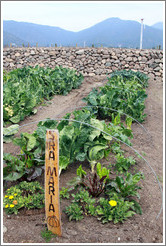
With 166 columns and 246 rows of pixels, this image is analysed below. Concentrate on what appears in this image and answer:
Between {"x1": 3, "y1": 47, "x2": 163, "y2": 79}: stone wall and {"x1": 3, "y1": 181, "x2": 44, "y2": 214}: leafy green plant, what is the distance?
10.4 metres

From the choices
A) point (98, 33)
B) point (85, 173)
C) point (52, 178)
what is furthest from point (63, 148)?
point (98, 33)

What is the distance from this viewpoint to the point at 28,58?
1354 centimetres

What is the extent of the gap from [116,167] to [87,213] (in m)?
1.03

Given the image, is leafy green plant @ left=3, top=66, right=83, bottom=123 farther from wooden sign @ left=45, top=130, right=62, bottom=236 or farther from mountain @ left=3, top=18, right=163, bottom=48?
mountain @ left=3, top=18, right=163, bottom=48

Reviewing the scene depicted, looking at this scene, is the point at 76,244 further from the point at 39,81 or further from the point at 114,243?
the point at 39,81

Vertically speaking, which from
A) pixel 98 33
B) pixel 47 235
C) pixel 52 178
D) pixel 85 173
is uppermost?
pixel 98 33

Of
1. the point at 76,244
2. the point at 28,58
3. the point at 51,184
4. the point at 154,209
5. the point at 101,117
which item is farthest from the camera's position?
the point at 28,58

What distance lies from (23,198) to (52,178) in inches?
37.3

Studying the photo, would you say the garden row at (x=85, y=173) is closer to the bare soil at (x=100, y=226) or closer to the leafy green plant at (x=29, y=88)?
the bare soil at (x=100, y=226)

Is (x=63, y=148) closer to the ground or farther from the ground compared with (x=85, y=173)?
farther from the ground

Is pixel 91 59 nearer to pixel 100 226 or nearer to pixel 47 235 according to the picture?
pixel 100 226

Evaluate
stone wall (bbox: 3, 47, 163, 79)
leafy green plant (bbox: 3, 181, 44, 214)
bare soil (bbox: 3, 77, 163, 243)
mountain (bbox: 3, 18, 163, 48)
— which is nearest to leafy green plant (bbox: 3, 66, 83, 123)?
bare soil (bbox: 3, 77, 163, 243)

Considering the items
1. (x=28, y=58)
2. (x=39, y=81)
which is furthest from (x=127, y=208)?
(x=28, y=58)

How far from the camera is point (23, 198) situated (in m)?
2.87
